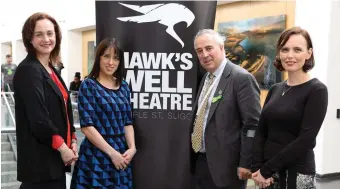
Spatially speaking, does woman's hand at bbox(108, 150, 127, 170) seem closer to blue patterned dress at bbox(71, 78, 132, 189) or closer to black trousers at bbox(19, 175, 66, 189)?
blue patterned dress at bbox(71, 78, 132, 189)

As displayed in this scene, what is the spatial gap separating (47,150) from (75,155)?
0.17 meters

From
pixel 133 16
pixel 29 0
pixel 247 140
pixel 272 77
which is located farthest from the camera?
pixel 29 0

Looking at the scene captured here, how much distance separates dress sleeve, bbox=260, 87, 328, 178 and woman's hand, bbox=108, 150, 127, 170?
0.97 metres

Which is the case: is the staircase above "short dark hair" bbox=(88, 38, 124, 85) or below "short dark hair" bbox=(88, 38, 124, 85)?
below

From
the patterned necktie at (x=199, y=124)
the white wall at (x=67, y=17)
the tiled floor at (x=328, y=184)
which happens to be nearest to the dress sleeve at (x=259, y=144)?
the patterned necktie at (x=199, y=124)

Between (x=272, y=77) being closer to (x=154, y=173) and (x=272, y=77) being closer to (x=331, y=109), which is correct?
(x=331, y=109)

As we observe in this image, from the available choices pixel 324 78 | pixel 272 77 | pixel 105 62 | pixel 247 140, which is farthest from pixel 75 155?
pixel 272 77

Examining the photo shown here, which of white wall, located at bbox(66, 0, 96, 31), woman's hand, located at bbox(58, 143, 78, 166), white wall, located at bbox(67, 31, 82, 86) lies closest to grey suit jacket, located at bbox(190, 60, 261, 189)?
woman's hand, located at bbox(58, 143, 78, 166)

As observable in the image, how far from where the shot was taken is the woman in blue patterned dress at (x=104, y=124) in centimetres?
207

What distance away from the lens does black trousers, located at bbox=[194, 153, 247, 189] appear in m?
2.12

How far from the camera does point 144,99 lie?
2.45 meters

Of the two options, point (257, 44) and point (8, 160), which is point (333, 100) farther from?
point (8, 160)

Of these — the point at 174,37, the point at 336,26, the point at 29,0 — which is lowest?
the point at 174,37

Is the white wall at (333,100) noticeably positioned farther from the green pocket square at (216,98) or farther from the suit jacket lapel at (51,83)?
the suit jacket lapel at (51,83)
